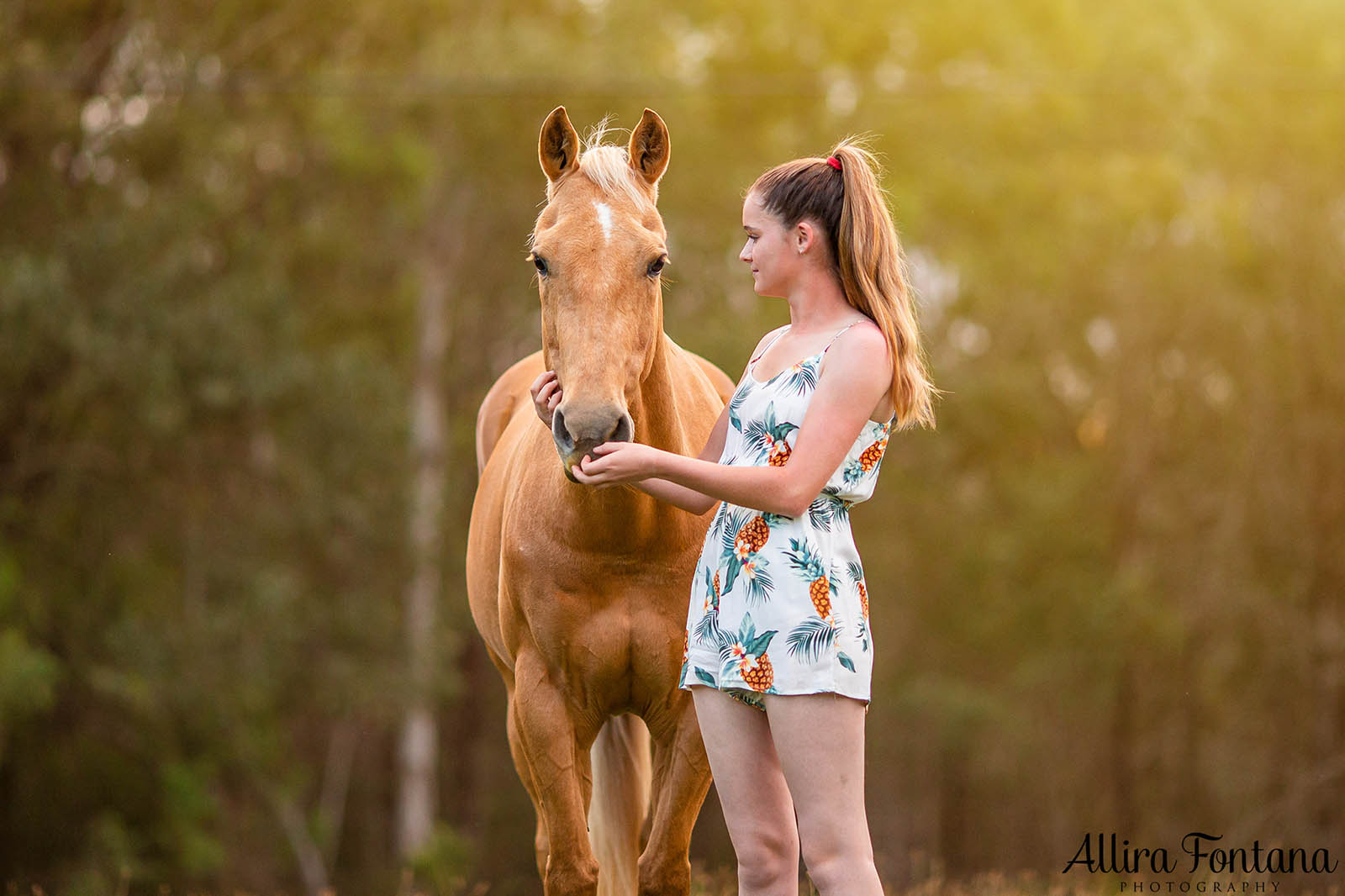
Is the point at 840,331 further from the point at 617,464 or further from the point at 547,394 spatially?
the point at 547,394

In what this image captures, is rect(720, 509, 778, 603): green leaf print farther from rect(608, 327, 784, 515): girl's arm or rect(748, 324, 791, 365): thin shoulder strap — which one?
rect(748, 324, 791, 365): thin shoulder strap

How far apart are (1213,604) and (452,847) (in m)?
11.1

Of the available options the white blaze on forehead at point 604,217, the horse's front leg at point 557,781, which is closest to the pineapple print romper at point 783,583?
the white blaze on forehead at point 604,217

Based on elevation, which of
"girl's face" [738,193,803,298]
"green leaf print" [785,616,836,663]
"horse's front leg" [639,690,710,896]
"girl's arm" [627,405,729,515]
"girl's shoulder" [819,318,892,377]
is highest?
"girl's face" [738,193,803,298]

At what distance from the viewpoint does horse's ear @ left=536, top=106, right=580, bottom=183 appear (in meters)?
3.68

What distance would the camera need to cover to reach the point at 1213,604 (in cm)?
1927

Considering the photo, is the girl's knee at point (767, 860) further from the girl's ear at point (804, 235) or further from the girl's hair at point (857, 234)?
the girl's ear at point (804, 235)

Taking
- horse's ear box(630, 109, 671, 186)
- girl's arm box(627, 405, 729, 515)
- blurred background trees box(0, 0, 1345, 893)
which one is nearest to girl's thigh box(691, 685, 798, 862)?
girl's arm box(627, 405, 729, 515)

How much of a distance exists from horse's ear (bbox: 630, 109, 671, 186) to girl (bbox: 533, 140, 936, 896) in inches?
23.8

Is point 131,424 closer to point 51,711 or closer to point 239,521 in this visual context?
point 239,521

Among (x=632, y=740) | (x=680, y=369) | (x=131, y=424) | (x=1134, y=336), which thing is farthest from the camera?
(x=1134, y=336)

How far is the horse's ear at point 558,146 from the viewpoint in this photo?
368 centimetres

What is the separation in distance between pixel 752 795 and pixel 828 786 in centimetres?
24

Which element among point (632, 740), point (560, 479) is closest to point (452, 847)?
point (632, 740)
